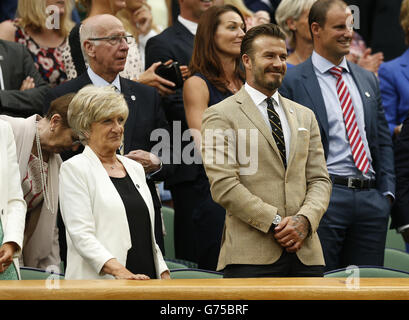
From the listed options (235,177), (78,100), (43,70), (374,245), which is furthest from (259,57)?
(43,70)

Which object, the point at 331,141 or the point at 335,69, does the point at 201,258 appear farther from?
the point at 335,69

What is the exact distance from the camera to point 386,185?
4.85m

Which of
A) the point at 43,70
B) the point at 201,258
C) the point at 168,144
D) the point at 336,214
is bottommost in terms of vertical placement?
the point at 201,258

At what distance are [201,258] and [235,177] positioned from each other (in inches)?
43.5

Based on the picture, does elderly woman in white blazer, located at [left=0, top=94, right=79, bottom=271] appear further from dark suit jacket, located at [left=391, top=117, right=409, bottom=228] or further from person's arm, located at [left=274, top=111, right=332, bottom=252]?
dark suit jacket, located at [left=391, top=117, right=409, bottom=228]

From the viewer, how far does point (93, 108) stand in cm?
388

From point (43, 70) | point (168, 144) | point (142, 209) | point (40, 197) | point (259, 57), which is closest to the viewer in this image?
point (142, 209)

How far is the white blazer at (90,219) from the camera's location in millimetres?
3625

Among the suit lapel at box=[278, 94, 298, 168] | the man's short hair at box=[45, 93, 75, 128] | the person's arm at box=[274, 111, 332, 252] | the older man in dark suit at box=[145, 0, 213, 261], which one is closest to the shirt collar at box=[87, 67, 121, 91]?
the man's short hair at box=[45, 93, 75, 128]

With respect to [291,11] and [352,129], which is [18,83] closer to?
[291,11]

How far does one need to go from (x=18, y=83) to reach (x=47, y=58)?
1.16 ft

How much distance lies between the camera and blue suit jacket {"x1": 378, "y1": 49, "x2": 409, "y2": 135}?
5.85 m

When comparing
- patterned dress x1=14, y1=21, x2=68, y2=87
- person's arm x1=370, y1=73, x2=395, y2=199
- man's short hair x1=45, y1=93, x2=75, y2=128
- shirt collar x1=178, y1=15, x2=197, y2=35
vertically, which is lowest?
person's arm x1=370, y1=73, x2=395, y2=199

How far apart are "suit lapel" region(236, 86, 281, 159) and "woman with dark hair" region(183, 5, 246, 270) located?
73 cm
